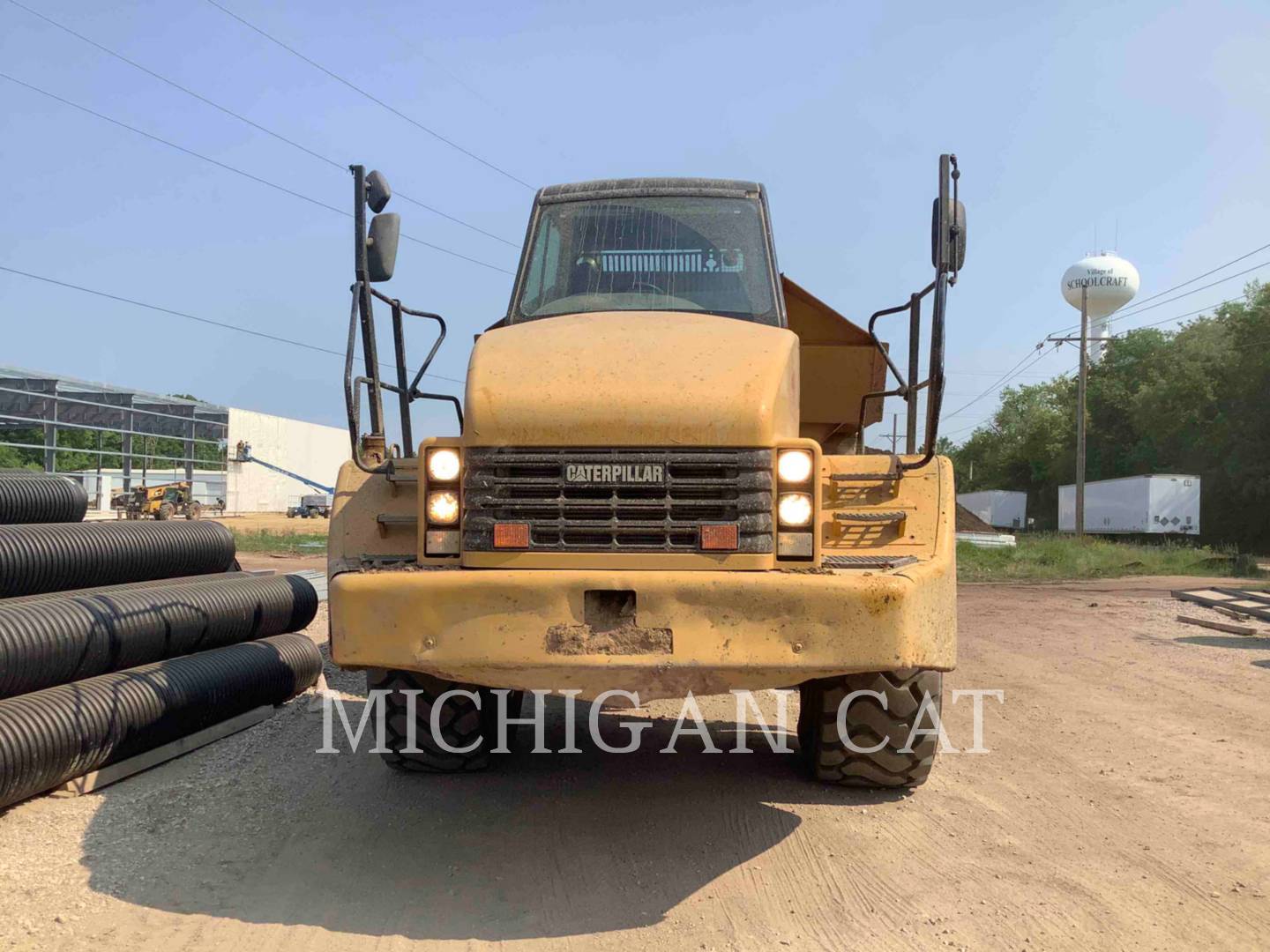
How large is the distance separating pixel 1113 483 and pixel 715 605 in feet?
148

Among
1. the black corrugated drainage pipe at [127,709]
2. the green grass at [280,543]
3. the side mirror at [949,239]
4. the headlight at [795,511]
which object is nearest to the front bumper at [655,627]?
the headlight at [795,511]

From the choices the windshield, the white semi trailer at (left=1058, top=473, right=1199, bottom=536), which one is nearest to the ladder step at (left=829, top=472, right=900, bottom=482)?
the windshield

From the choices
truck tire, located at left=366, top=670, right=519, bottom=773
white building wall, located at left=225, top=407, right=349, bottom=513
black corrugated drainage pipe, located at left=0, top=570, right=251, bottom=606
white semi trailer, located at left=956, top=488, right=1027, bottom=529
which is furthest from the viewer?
white semi trailer, located at left=956, top=488, right=1027, bottom=529

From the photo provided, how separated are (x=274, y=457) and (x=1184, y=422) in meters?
44.8

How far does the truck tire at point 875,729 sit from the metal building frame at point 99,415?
21138mm

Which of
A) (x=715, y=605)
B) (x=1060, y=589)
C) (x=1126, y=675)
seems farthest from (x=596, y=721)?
(x=1060, y=589)

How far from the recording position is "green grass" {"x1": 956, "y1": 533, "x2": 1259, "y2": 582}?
2481cm

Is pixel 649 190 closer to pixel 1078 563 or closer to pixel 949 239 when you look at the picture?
pixel 949 239

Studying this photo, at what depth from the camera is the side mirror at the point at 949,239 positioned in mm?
4746

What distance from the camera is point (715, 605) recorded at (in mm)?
4023

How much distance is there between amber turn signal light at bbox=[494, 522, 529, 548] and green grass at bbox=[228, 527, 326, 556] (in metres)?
21.1

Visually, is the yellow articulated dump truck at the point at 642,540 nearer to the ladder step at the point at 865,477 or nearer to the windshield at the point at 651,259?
the ladder step at the point at 865,477

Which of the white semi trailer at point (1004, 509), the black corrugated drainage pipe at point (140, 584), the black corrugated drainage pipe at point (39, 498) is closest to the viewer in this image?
the black corrugated drainage pipe at point (140, 584)

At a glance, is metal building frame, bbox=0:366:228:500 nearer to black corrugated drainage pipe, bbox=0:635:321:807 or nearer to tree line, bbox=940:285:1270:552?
black corrugated drainage pipe, bbox=0:635:321:807
